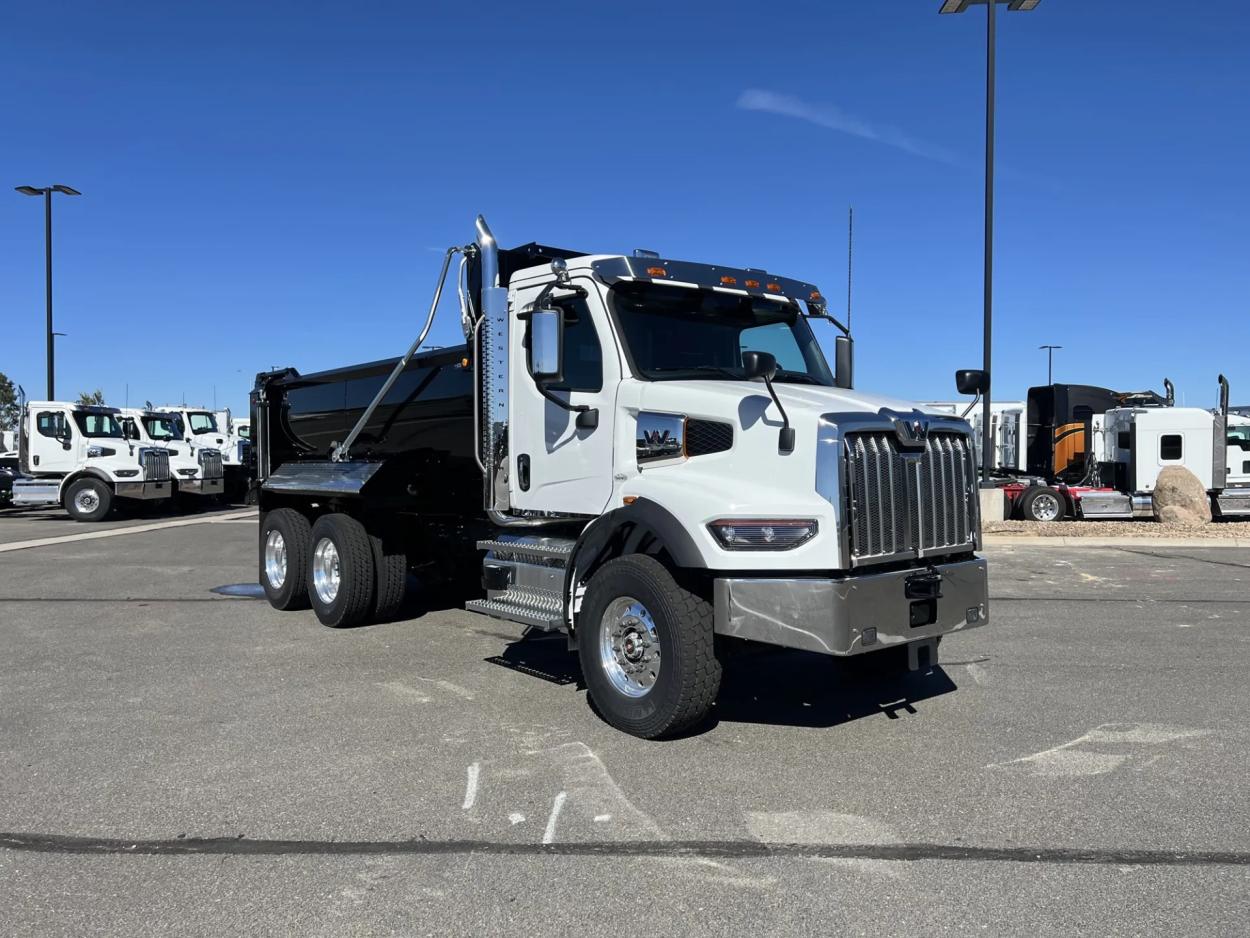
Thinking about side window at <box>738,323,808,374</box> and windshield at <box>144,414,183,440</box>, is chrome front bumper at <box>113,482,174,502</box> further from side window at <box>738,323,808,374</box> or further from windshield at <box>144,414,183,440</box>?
side window at <box>738,323,808,374</box>

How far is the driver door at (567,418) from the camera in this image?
19.7 ft

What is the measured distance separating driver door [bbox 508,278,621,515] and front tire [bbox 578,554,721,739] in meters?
0.72

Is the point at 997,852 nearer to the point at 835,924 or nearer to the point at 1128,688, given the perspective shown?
the point at 835,924

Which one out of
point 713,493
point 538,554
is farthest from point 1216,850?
point 538,554

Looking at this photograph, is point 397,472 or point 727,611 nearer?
point 727,611

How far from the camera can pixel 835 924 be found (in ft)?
10.7

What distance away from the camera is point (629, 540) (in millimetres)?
5602

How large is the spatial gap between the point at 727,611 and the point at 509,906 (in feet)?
6.63

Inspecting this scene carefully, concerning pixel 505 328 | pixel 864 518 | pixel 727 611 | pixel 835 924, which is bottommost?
pixel 835 924

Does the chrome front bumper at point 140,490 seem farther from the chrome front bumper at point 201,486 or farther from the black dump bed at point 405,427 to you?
the black dump bed at point 405,427

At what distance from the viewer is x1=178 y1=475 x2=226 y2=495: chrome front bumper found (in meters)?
24.3

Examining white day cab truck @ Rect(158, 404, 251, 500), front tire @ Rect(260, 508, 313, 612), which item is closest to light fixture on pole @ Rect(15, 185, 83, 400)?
white day cab truck @ Rect(158, 404, 251, 500)

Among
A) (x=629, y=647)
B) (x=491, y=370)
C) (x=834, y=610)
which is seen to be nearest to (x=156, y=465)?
(x=491, y=370)

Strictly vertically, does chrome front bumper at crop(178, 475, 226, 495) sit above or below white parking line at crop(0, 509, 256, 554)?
above
